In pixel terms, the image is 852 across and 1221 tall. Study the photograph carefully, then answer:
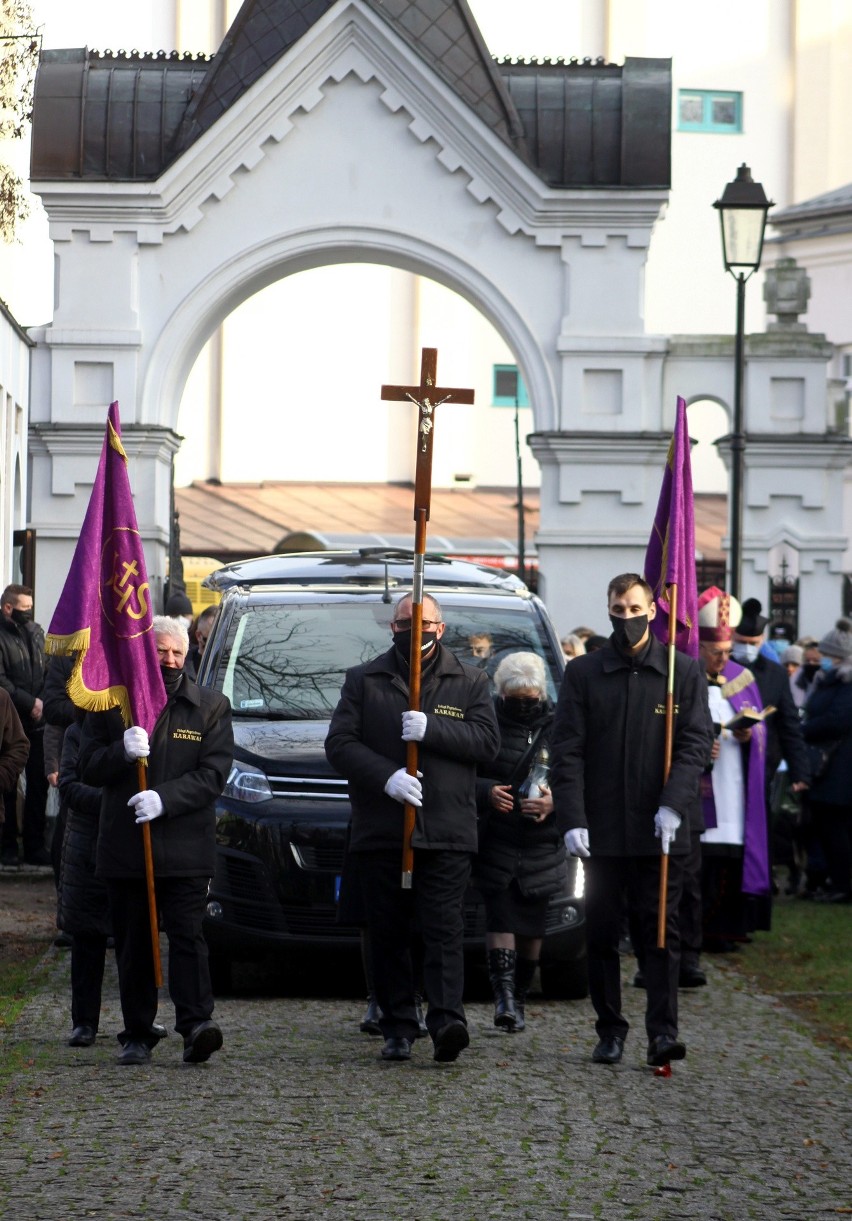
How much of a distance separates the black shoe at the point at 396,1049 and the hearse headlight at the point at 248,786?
182 centimetres

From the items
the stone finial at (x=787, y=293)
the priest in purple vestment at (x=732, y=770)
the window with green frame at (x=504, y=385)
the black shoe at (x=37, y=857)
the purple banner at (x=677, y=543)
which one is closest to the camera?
the purple banner at (x=677, y=543)

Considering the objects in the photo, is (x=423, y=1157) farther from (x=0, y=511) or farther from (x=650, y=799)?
(x=0, y=511)

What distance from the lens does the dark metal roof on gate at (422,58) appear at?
2277 cm

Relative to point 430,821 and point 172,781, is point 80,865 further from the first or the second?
point 430,821

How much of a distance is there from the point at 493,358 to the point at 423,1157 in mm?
43547

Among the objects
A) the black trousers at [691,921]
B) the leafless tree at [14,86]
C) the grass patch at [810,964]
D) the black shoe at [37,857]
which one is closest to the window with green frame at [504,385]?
the leafless tree at [14,86]

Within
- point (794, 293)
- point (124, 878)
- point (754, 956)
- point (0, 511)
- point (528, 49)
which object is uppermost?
point (528, 49)

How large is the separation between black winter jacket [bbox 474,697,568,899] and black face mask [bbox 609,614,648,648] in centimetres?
95

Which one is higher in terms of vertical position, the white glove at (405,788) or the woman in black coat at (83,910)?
the white glove at (405,788)

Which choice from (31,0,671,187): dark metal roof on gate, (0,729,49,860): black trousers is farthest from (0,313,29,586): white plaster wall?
(0,729,49,860): black trousers

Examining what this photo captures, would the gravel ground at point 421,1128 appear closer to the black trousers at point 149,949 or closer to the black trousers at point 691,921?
the black trousers at point 149,949

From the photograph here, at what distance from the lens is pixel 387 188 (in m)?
22.7

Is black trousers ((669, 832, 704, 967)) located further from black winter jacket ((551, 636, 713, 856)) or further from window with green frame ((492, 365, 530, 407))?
window with green frame ((492, 365, 530, 407))

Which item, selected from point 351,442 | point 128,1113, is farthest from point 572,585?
point 351,442
